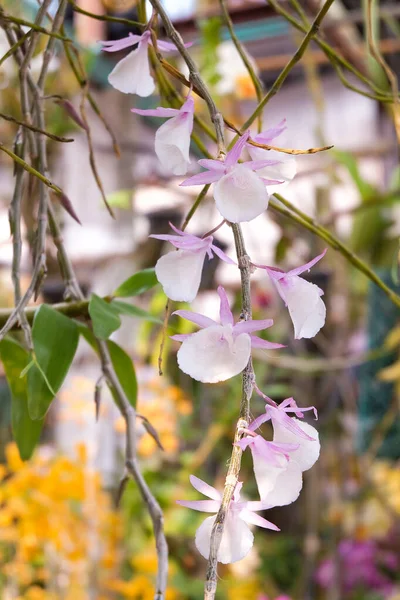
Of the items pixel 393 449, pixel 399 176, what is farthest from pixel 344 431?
pixel 399 176

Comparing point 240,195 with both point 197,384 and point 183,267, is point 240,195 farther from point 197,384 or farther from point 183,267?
point 197,384

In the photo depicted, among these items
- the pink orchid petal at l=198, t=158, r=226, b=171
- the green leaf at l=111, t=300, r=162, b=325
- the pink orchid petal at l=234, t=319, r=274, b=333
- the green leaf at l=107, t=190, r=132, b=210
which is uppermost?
the pink orchid petal at l=198, t=158, r=226, b=171

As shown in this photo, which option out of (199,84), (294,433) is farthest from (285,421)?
(199,84)

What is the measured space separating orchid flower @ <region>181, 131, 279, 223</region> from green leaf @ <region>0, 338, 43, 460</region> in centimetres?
14

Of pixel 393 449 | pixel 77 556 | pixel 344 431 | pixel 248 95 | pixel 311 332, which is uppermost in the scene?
pixel 311 332

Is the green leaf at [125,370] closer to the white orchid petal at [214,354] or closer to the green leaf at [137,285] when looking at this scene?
the green leaf at [137,285]

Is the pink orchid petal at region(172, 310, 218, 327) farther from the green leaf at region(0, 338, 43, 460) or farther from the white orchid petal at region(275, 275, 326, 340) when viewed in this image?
the green leaf at region(0, 338, 43, 460)

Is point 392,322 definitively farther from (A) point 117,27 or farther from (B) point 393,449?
(A) point 117,27

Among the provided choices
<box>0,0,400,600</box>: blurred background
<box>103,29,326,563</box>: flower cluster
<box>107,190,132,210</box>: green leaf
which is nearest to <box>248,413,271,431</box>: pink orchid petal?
<box>103,29,326,563</box>: flower cluster

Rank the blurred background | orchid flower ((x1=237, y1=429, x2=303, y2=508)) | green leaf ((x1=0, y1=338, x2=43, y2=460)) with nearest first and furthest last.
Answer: orchid flower ((x1=237, y1=429, x2=303, y2=508))
green leaf ((x1=0, y1=338, x2=43, y2=460))
the blurred background

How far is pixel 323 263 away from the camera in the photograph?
4.55 feet

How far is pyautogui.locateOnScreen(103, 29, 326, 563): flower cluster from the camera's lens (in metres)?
0.18

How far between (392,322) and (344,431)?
421mm

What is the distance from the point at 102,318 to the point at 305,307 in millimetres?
106
